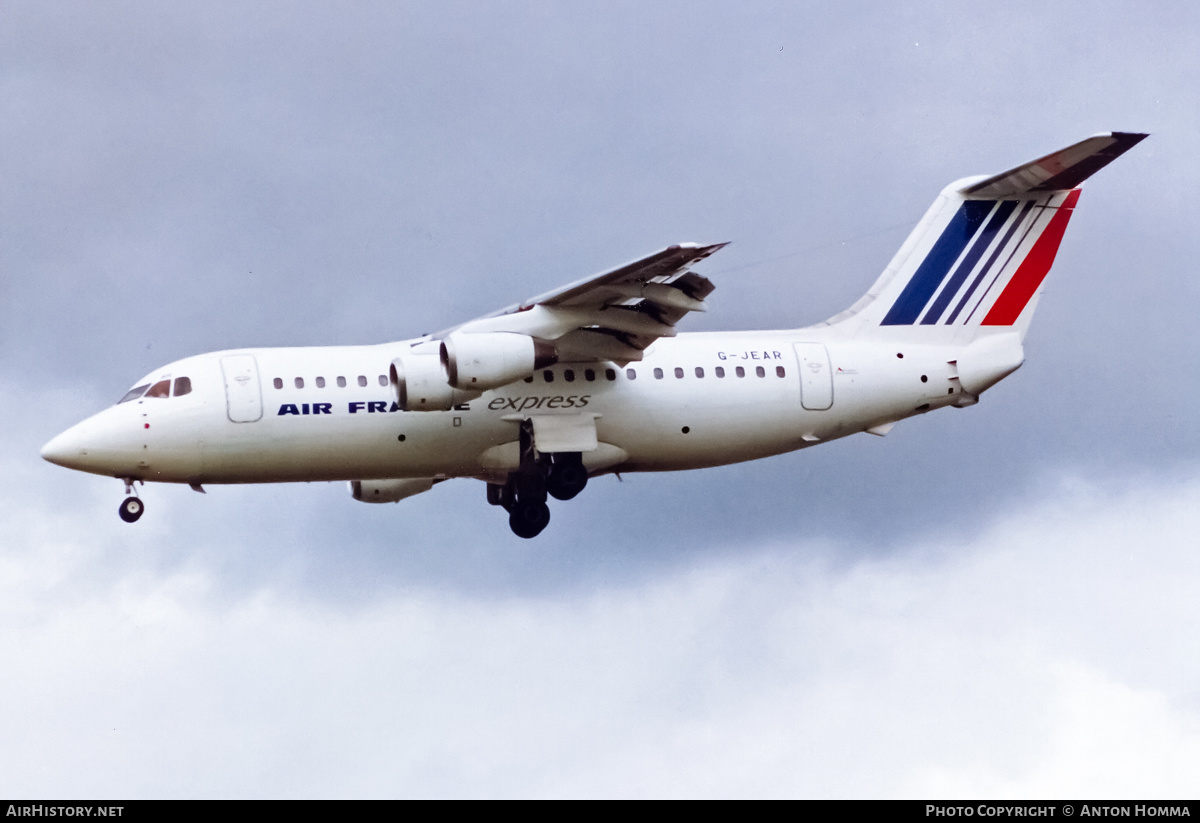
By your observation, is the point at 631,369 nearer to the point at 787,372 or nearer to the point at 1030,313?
the point at 787,372

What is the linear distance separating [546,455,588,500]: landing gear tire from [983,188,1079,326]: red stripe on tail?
24.2 ft

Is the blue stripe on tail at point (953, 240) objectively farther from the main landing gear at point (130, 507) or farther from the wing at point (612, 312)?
the main landing gear at point (130, 507)

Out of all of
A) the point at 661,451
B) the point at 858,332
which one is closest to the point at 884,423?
the point at 858,332

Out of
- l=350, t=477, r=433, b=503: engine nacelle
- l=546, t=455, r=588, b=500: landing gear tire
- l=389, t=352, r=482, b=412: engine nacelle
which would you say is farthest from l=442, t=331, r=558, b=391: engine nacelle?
l=350, t=477, r=433, b=503: engine nacelle

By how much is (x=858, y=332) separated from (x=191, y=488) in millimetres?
10301

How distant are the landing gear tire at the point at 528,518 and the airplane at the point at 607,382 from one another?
0.09ft

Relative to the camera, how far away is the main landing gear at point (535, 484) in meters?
28.8

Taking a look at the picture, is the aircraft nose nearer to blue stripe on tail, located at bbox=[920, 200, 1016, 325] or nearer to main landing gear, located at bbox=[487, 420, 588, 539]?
main landing gear, located at bbox=[487, 420, 588, 539]

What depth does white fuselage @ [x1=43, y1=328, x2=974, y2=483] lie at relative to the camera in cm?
2788

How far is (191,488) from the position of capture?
94.0 ft

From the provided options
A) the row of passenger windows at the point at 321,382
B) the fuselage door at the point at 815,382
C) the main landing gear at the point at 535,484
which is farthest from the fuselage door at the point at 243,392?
the fuselage door at the point at 815,382

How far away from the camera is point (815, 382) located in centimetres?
2964
